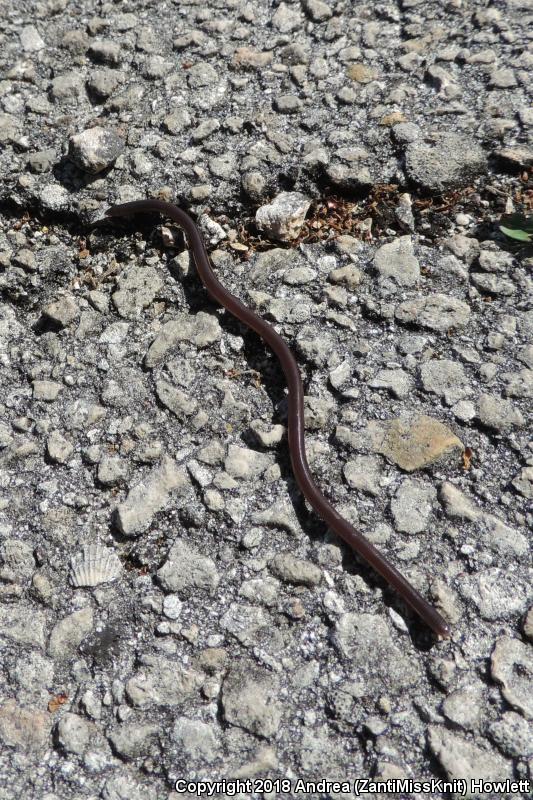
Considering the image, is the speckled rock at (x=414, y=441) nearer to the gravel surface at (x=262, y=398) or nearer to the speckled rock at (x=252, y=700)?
the gravel surface at (x=262, y=398)

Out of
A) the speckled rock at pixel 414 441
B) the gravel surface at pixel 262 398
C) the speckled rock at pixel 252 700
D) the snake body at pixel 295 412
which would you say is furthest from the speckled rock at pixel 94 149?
the speckled rock at pixel 252 700

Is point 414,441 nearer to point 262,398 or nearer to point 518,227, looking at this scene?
point 262,398

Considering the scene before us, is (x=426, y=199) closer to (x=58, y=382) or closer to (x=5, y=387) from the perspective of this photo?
(x=58, y=382)

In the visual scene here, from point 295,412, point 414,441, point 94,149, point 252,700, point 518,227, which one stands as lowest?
point 252,700

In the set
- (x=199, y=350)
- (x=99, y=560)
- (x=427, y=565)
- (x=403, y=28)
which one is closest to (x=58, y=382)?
(x=199, y=350)

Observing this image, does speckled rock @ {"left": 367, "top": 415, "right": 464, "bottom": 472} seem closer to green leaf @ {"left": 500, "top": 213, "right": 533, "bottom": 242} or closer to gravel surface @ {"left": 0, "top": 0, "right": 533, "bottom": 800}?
gravel surface @ {"left": 0, "top": 0, "right": 533, "bottom": 800}

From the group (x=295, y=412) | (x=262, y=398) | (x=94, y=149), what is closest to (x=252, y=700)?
(x=295, y=412)
